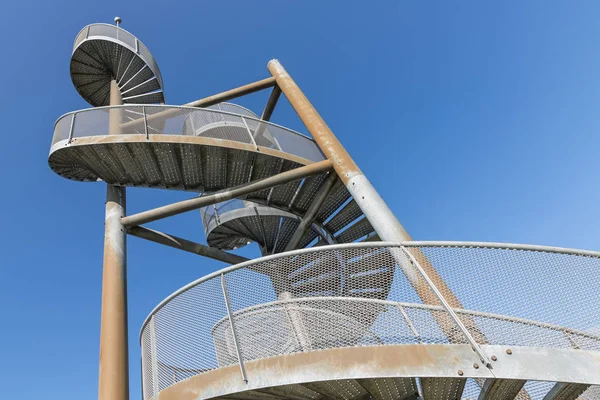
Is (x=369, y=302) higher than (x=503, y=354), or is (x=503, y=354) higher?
(x=369, y=302)

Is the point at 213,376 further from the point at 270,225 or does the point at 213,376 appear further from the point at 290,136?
the point at 270,225

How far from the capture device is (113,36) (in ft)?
44.4

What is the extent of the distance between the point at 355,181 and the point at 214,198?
9.25 feet

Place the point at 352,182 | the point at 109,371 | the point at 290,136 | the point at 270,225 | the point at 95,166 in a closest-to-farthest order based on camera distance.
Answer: the point at 109,371, the point at 352,182, the point at 95,166, the point at 290,136, the point at 270,225

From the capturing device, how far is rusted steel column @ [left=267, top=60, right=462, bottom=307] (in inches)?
181

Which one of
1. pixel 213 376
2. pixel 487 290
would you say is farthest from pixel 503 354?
pixel 213 376

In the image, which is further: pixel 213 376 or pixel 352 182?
pixel 352 182

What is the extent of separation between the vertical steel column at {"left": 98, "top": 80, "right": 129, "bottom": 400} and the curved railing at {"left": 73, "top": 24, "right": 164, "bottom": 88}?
5.59m

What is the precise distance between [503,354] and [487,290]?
56cm

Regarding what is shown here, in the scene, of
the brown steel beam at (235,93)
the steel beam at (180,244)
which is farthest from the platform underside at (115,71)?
the steel beam at (180,244)

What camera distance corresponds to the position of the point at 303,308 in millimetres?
4332

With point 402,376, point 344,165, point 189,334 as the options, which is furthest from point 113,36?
point 402,376

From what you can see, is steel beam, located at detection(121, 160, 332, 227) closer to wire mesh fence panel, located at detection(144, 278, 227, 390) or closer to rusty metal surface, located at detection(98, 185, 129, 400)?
rusty metal surface, located at detection(98, 185, 129, 400)

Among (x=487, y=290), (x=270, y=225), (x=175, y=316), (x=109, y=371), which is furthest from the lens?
(x=270, y=225)
